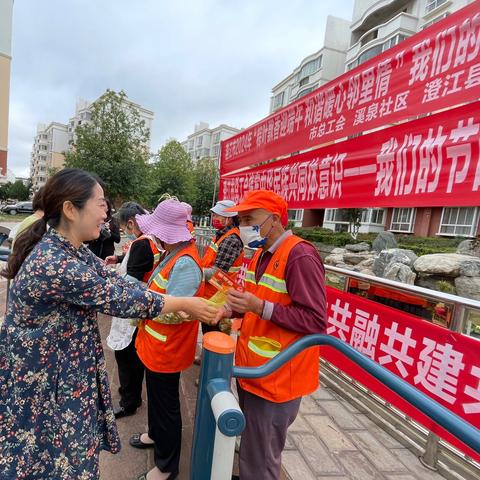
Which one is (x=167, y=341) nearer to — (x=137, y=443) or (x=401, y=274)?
(x=137, y=443)

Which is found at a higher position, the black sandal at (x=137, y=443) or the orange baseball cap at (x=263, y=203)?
the orange baseball cap at (x=263, y=203)

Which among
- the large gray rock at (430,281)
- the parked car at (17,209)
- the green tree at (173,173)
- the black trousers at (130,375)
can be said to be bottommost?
the parked car at (17,209)

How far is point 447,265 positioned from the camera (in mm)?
7270

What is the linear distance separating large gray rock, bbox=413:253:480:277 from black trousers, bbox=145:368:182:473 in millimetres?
6997

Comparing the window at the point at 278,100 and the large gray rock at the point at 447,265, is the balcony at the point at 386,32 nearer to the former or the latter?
the window at the point at 278,100

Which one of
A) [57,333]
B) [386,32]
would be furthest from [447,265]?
[386,32]

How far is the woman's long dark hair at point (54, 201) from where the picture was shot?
4.22 ft

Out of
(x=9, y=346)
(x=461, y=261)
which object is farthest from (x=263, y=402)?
(x=461, y=261)

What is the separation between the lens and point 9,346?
1.28 meters

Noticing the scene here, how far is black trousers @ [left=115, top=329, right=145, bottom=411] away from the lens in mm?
2631

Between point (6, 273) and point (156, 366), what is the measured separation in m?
0.93

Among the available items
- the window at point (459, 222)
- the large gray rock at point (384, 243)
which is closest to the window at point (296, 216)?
the window at point (459, 222)

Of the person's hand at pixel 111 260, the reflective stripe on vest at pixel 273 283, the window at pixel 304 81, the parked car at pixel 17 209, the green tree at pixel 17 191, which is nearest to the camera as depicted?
the reflective stripe on vest at pixel 273 283

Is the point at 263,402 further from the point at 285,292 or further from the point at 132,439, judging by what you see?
the point at 132,439
